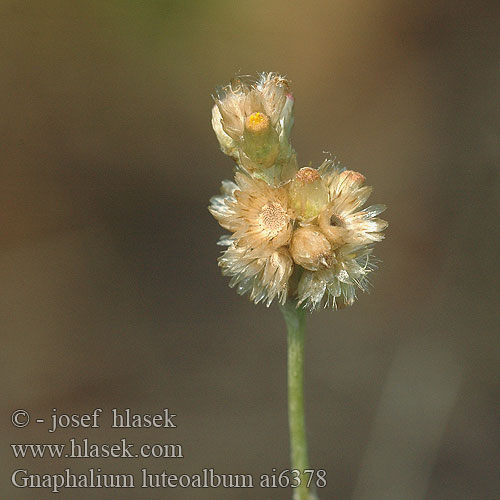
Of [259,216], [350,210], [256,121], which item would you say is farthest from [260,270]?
[256,121]

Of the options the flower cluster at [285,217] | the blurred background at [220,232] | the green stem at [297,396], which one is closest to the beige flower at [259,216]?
the flower cluster at [285,217]

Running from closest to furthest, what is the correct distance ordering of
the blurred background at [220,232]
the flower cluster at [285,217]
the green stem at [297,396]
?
the flower cluster at [285,217]
the green stem at [297,396]
the blurred background at [220,232]

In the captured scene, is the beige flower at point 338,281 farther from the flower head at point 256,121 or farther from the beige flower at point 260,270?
the flower head at point 256,121

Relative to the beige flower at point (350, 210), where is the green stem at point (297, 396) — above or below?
below

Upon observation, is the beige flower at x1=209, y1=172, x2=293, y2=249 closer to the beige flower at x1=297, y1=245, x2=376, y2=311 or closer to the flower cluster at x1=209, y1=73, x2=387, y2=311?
the flower cluster at x1=209, y1=73, x2=387, y2=311

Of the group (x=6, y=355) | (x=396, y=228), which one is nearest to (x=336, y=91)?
(x=396, y=228)
